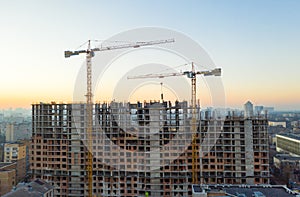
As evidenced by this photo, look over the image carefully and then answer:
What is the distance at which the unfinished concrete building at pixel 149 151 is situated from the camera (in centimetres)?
861

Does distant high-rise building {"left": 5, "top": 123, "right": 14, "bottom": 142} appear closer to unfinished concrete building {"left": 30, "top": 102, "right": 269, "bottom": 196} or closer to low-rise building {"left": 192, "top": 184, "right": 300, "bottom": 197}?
unfinished concrete building {"left": 30, "top": 102, "right": 269, "bottom": 196}

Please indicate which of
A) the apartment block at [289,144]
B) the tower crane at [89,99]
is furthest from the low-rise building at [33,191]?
the apartment block at [289,144]

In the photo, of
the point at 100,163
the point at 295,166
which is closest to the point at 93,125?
the point at 100,163

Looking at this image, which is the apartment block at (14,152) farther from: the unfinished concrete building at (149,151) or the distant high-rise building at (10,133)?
the distant high-rise building at (10,133)

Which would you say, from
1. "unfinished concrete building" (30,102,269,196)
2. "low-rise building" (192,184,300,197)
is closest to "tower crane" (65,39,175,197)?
"unfinished concrete building" (30,102,269,196)

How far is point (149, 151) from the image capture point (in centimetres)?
884

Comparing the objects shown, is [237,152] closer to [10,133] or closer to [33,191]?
[33,191]

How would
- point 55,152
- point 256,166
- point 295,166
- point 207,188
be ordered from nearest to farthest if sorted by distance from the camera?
1. point 207,188
2. point 256,166
3. point 55,152
4. point 295,166

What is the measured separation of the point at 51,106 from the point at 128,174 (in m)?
3.57

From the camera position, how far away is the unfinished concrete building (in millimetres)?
8609

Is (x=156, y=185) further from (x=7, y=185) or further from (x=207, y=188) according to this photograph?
(x=7, y=185)

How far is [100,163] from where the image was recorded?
898 centimetres

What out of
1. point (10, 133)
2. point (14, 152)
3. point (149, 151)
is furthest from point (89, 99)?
point (10, 133)

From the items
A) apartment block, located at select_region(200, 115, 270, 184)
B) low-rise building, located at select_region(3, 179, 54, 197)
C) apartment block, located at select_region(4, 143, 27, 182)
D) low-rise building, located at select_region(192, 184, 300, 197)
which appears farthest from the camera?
apartment block, located at select_region(4, 143, 27, 182)
